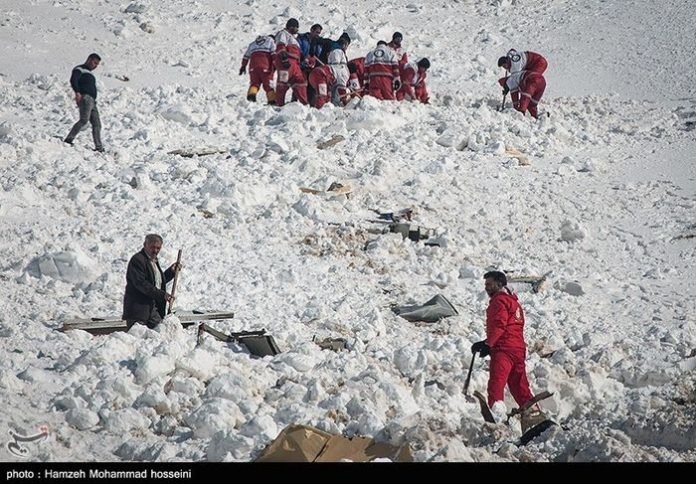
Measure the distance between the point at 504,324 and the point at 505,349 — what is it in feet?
0.68

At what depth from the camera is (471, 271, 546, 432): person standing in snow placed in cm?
862

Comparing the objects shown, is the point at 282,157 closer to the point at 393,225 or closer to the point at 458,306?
the point at 393,225

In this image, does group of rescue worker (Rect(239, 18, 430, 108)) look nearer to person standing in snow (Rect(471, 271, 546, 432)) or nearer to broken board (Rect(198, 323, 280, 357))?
broken board (Rect(198, 323, 280, 357))

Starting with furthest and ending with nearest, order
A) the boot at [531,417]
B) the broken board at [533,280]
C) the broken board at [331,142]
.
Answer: the broken board at [331,142]
the broken board at [533,280]
the boot at [531,417]

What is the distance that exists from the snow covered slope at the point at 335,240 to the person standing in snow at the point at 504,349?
0.96 ft

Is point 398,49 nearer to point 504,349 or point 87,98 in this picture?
point 87,98

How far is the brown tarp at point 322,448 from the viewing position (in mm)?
6539

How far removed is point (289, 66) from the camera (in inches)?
667

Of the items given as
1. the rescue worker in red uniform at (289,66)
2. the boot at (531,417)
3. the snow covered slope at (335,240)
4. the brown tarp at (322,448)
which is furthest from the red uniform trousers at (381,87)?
the brown tarp at (322,448)

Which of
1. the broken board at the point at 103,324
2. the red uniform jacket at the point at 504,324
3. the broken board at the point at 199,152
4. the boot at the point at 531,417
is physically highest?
the broken board at the point at 199,152

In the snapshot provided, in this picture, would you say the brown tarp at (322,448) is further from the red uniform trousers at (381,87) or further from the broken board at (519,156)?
the red uniform trousers at (381,87)

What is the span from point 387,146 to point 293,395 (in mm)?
8125

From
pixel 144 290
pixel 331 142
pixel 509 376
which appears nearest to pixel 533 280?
pixel 509 376

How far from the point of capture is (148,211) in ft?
42.0
